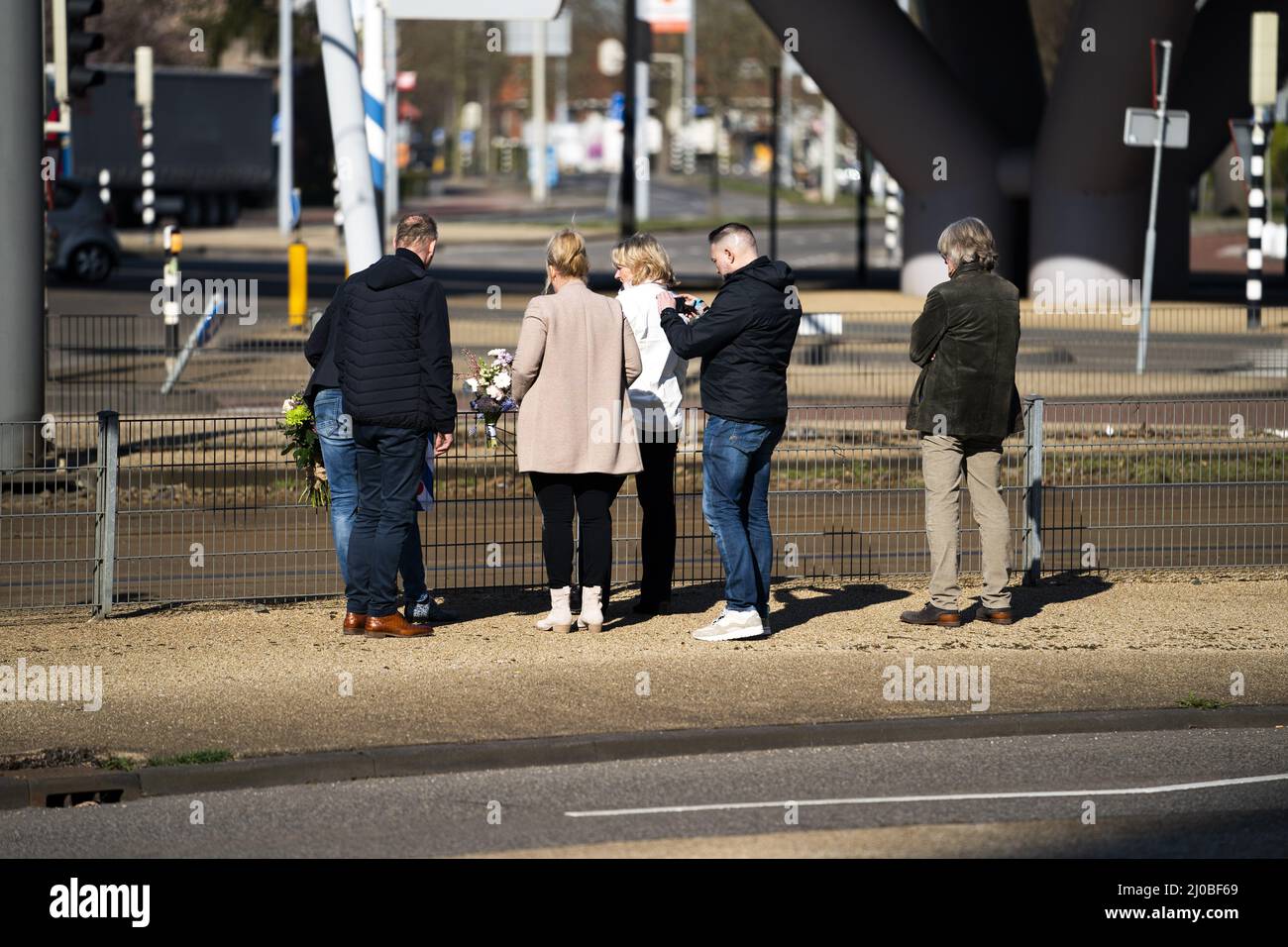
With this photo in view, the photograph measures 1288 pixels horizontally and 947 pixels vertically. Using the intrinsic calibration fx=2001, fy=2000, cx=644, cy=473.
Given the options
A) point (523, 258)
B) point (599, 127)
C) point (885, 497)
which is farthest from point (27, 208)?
point (599, 127)

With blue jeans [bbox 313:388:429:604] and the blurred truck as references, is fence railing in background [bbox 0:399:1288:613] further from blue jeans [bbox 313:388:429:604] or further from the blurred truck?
the blurred truck

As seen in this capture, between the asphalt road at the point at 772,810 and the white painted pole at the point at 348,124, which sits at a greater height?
the white painted pole at the point at 348,124

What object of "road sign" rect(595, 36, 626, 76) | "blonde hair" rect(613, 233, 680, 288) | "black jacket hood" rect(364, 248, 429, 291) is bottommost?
"black jacket hood" rect(364, 248, 429, 291)

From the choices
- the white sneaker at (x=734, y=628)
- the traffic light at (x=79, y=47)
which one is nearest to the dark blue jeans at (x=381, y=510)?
the white sneaker at (x=734, y=628)

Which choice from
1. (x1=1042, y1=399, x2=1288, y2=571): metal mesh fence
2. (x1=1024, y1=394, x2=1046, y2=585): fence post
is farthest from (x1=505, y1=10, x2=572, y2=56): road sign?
(x1=1024, y1=394, x2=1046, y2=585): fence post

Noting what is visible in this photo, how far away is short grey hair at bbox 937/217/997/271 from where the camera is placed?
371 inches

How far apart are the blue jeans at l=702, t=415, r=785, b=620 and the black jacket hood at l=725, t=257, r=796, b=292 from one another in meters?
0.64

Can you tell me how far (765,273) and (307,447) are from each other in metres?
2.40

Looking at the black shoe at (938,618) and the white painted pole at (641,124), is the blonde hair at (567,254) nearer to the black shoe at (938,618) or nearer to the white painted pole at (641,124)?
the black shoe at (938,618)

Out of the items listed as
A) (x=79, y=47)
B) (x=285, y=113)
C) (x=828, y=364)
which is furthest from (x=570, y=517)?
(x=285, y=113)

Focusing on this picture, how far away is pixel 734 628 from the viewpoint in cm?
923

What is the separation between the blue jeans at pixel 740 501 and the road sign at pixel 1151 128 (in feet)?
44.2

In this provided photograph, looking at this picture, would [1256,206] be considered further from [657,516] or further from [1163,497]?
[657,516]

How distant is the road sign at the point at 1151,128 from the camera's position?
21.6m
